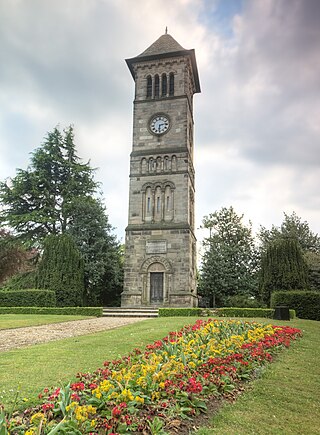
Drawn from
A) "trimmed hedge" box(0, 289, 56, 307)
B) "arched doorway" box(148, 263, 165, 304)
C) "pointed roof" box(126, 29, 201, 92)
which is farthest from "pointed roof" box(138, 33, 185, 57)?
"trimmed hedge" box(0, 289, 56, 307)

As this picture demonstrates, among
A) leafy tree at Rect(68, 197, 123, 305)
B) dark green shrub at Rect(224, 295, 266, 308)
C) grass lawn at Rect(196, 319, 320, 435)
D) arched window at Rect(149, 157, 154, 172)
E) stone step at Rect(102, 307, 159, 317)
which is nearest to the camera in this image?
grass lawn at Rect(196, 319, 320, 435)

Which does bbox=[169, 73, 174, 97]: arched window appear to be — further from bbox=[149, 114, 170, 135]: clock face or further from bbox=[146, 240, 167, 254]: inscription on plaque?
bbox=[146, 240, 167, 254]: inscription on plaque

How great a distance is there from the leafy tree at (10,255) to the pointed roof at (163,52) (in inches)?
722

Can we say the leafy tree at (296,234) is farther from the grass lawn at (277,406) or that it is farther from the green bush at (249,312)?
the grass lawn at (277,406)

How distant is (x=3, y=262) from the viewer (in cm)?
3023

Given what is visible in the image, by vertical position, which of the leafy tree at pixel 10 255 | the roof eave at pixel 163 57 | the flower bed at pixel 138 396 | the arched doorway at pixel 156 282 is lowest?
the flower bed at pixel 138 396

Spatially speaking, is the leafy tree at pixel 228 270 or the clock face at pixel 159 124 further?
the leafy tree at pixel 228 270

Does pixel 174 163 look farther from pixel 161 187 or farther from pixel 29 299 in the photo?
pixel 29 299

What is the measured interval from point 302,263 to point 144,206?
11.9 metres

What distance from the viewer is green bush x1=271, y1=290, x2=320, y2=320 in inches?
736

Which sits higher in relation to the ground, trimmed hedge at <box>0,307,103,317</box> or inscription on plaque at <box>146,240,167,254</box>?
inscription on plaque at <box>146,240,167,254</box>

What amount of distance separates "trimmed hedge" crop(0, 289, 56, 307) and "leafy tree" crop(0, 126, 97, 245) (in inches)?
302

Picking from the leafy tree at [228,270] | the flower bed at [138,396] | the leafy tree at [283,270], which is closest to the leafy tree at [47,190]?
the leafy tree at [228,270]

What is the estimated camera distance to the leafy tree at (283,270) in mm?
22531
